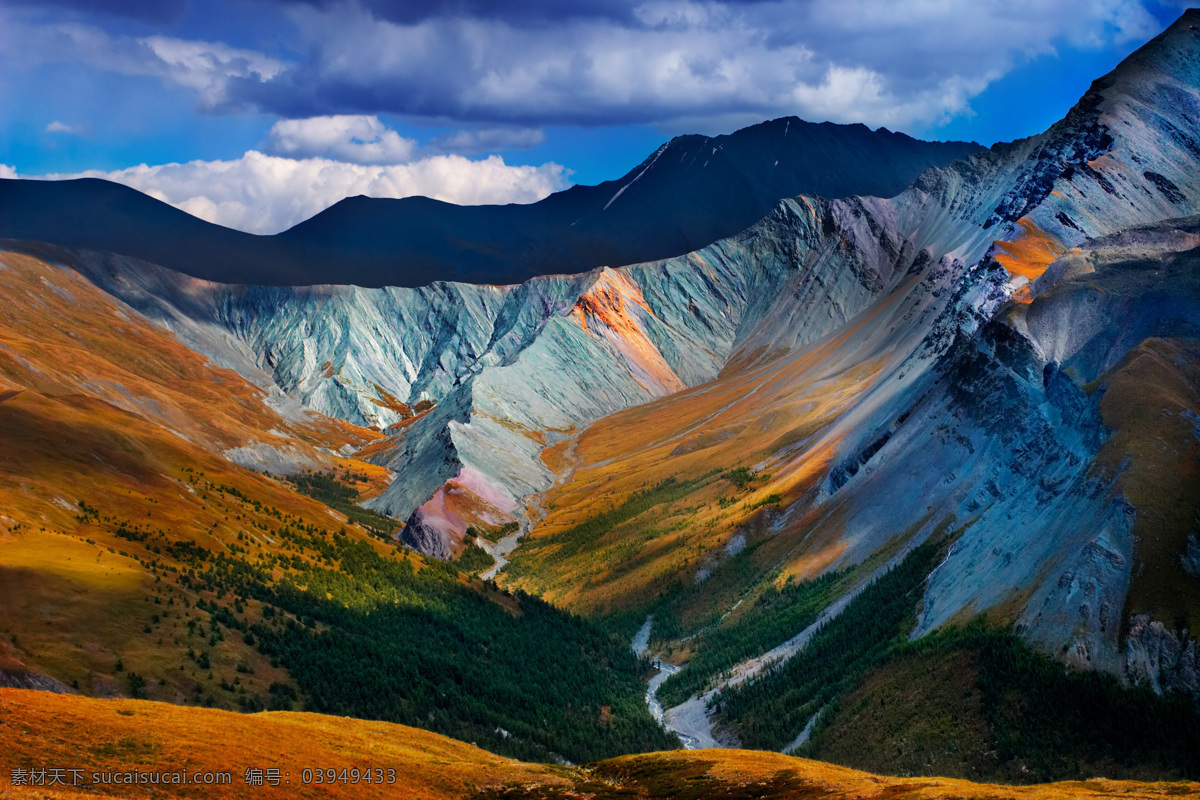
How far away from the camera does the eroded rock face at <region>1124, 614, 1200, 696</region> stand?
60.7m

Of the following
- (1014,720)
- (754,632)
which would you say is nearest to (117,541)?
(754,632)

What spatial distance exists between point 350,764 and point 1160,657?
49.9 meters

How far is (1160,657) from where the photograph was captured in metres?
62.8

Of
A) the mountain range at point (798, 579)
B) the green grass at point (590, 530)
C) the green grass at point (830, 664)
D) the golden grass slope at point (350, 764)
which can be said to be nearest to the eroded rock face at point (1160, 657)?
the mountain range at point (798, 579)

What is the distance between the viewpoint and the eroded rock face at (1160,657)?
199 ft

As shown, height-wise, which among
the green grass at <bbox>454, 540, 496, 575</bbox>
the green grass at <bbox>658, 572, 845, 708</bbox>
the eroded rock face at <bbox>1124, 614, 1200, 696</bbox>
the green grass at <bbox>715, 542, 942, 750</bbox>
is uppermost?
the green grass at <bbox>454, 540, 496, 575</bbox>

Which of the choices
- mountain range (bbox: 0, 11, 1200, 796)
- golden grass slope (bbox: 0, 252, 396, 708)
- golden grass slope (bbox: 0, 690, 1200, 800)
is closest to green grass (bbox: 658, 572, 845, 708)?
mountain range (bbox: 0, 11, 1200, 796)

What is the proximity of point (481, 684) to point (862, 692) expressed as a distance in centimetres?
3878

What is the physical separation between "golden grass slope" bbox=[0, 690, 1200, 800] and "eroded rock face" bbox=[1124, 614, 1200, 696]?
13693mm

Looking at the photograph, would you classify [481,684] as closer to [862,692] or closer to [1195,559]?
[862,692]

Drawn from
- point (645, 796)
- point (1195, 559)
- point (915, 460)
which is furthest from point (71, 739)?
point (915, 460)

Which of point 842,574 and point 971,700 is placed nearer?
point 971,700

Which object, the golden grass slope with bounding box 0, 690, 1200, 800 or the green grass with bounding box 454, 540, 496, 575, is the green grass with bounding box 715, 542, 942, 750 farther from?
the green grass with bounding box 454, 540, 496, 575

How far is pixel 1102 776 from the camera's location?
187ft
